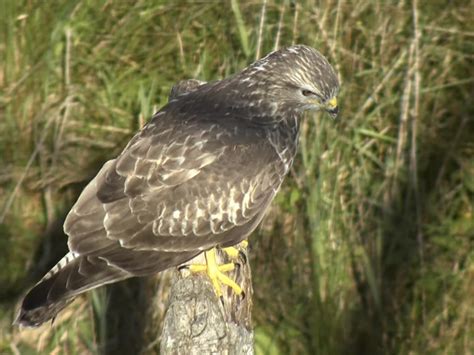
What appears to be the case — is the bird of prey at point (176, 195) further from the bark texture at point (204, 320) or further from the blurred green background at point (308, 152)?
the blurred green background at point (308, 152)

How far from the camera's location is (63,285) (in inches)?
184

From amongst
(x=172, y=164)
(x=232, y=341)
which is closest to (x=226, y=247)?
(x=172, y=164)

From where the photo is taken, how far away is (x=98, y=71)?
6770mm

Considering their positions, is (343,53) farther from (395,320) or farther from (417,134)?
(395,320)

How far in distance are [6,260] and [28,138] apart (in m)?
0.68

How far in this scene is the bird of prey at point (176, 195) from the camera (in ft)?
15.8

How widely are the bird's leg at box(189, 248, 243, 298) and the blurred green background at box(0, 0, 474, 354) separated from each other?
4.94 feet

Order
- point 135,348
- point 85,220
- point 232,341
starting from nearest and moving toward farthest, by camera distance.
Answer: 1. point 232,341
2. point 85,220
3. point 135,348

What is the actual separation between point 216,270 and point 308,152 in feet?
5.74

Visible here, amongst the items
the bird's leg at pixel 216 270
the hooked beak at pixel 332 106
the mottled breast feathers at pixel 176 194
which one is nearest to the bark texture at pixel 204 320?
the bird's leg at pixel 216 270

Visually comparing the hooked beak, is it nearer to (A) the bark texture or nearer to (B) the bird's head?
(B) the bird's head

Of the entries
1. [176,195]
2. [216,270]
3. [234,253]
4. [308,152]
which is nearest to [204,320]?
[216,270]

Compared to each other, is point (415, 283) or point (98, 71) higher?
point (98, 71)

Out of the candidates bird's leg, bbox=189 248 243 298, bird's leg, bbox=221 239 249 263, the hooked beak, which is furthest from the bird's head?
bird's leg, bbox=189 248 243 298
